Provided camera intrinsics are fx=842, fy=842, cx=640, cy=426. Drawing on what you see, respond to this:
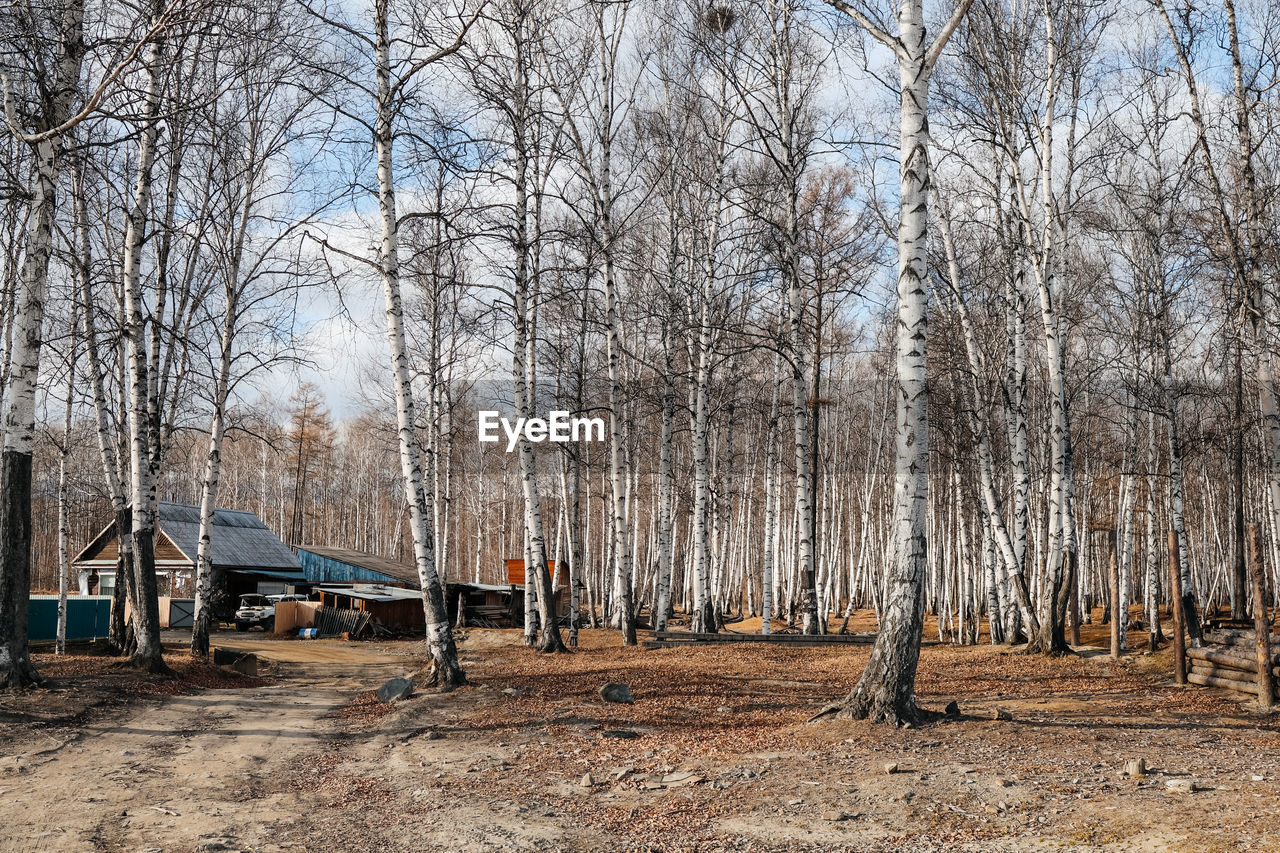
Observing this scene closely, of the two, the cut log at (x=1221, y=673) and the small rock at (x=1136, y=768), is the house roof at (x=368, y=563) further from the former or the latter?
the small rock at (x=1136, y=768)

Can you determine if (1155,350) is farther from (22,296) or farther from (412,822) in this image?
(22,296)

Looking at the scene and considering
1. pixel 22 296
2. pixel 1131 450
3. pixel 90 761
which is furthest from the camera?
pixel 1131 450

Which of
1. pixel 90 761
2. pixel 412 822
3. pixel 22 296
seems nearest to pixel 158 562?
pixel 22 296

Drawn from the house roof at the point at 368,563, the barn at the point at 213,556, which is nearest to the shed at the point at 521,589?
the house roof at the point at 368,563

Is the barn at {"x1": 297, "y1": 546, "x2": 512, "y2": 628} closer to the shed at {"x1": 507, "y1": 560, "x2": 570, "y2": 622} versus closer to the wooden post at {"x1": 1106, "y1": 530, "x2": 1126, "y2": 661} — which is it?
the shed at {"x1": 507, "y1": 560, "x2": 570, "y2": 622}

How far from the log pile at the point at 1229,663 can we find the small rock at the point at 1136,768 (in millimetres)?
4828

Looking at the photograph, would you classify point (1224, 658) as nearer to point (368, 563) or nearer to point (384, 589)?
point (384, 589)

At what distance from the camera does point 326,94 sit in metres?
11.1

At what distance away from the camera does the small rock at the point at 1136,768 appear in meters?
6.01

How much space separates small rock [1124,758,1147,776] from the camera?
19.7 feet

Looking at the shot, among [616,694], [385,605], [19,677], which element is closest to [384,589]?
[385,605]

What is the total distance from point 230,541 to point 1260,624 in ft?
109

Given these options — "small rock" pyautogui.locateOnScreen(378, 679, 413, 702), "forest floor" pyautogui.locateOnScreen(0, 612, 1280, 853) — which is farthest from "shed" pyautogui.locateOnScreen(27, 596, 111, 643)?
"small rock" pyautogui.locateOnScreen(378, 679, 413, 702)

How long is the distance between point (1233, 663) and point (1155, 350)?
997 centimetres
